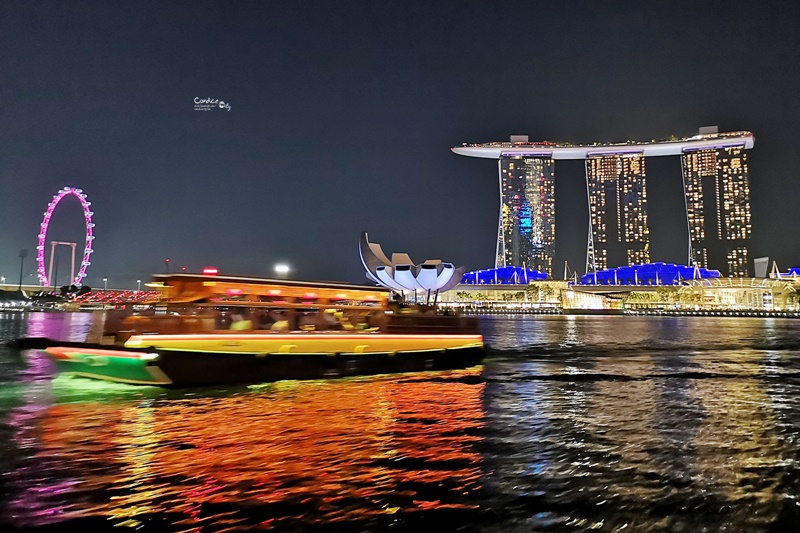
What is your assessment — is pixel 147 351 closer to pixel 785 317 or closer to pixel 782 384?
pixel 782 384

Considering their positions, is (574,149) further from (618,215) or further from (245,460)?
(245,460)

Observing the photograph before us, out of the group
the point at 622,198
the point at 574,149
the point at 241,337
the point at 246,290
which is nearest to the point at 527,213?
the point at 574,149

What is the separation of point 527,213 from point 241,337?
17674 cm

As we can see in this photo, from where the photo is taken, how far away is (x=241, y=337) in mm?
14453

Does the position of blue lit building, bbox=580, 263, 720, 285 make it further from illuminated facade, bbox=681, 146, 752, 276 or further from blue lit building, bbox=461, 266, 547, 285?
blue lit building, bbox=461, 266, 547, 285

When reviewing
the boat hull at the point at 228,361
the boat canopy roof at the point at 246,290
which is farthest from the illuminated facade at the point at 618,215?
the boat hull at the point at 228,361

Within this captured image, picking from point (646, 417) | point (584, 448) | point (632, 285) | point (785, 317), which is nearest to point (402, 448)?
point (584, 448)

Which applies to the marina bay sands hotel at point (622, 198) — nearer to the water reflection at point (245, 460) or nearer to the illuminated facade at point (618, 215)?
the illuminated facade at point (618, 215)

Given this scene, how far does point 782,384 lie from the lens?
16.4 metres

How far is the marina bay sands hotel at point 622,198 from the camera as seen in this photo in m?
172

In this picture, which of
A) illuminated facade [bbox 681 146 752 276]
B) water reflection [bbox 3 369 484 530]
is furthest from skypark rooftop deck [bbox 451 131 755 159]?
water reflection [bbox 3 369 484 530]

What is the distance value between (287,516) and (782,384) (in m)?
15.9

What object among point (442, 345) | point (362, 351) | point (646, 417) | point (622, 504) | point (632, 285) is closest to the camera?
point (622, 504)

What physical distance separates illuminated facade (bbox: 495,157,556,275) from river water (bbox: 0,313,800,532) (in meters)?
170
